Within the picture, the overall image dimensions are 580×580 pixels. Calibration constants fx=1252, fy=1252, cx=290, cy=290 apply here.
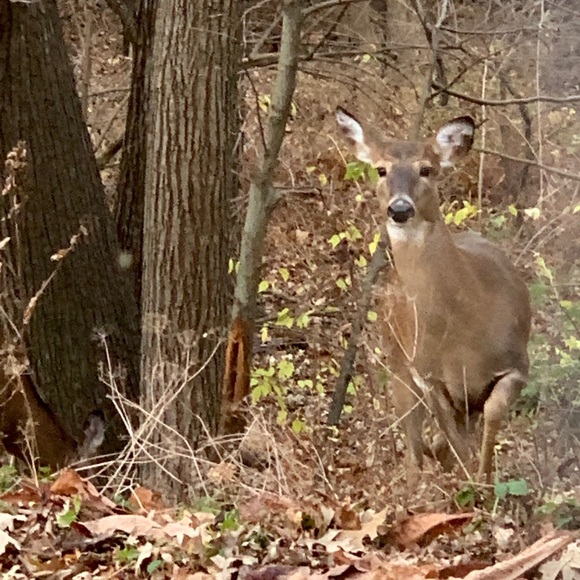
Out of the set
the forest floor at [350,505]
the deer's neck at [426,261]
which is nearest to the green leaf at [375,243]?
the forest floor at [350,505]

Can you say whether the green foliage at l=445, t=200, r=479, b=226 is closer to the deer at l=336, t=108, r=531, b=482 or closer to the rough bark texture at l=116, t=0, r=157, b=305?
the deer at l=336, t=108, r=531, b=482

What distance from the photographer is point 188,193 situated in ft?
20.6

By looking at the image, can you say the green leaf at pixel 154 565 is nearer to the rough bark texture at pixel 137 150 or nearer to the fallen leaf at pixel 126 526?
the fallen leaf at pixel 126 526

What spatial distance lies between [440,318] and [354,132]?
3.65 feet

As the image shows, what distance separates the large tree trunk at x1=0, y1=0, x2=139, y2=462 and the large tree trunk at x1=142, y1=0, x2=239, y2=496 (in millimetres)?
492

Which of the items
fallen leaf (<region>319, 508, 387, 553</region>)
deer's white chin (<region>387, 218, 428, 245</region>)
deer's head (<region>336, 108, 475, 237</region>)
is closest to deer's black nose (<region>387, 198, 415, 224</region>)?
deer's head (<region>336, 108, 475, 237</region>)

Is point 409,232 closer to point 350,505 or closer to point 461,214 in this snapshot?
point 461,214

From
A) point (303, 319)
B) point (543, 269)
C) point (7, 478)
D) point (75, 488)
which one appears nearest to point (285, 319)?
point (303, 319)

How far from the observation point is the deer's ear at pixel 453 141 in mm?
6078

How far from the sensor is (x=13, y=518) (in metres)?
4.05

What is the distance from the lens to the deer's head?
5805 millimetres

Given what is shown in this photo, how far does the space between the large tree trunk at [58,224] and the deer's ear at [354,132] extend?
1428 mm

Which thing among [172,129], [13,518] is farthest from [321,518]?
[172,129]

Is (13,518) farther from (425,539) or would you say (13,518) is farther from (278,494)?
(425,539)
